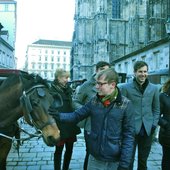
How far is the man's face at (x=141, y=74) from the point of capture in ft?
13.8

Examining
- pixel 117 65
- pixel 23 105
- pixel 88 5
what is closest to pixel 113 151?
pixel 23 105

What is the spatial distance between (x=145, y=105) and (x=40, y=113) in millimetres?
1872

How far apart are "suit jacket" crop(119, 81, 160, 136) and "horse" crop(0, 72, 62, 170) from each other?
135 cm

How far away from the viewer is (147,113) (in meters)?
4.33

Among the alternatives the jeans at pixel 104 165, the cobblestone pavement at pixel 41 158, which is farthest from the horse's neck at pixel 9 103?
the cobblestone pavement at pixel 41 158

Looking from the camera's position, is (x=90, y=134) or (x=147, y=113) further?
(x=147, y=113)

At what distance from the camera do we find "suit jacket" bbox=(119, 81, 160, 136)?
432 centimetres

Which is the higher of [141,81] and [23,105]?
[141,81]

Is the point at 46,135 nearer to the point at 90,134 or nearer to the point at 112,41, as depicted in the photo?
the point at 90,134

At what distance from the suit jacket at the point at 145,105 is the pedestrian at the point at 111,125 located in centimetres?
149

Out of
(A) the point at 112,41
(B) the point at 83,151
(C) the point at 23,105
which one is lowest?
(B) the point at 83,151

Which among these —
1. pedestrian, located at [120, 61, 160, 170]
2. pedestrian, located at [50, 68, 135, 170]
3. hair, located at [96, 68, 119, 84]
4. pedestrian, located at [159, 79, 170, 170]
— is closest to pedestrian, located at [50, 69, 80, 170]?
pedestrian, located at [120, 61, 160, 170]

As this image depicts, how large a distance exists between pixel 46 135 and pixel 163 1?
126ft

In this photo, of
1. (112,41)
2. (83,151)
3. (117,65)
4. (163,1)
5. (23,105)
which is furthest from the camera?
(112,41)
